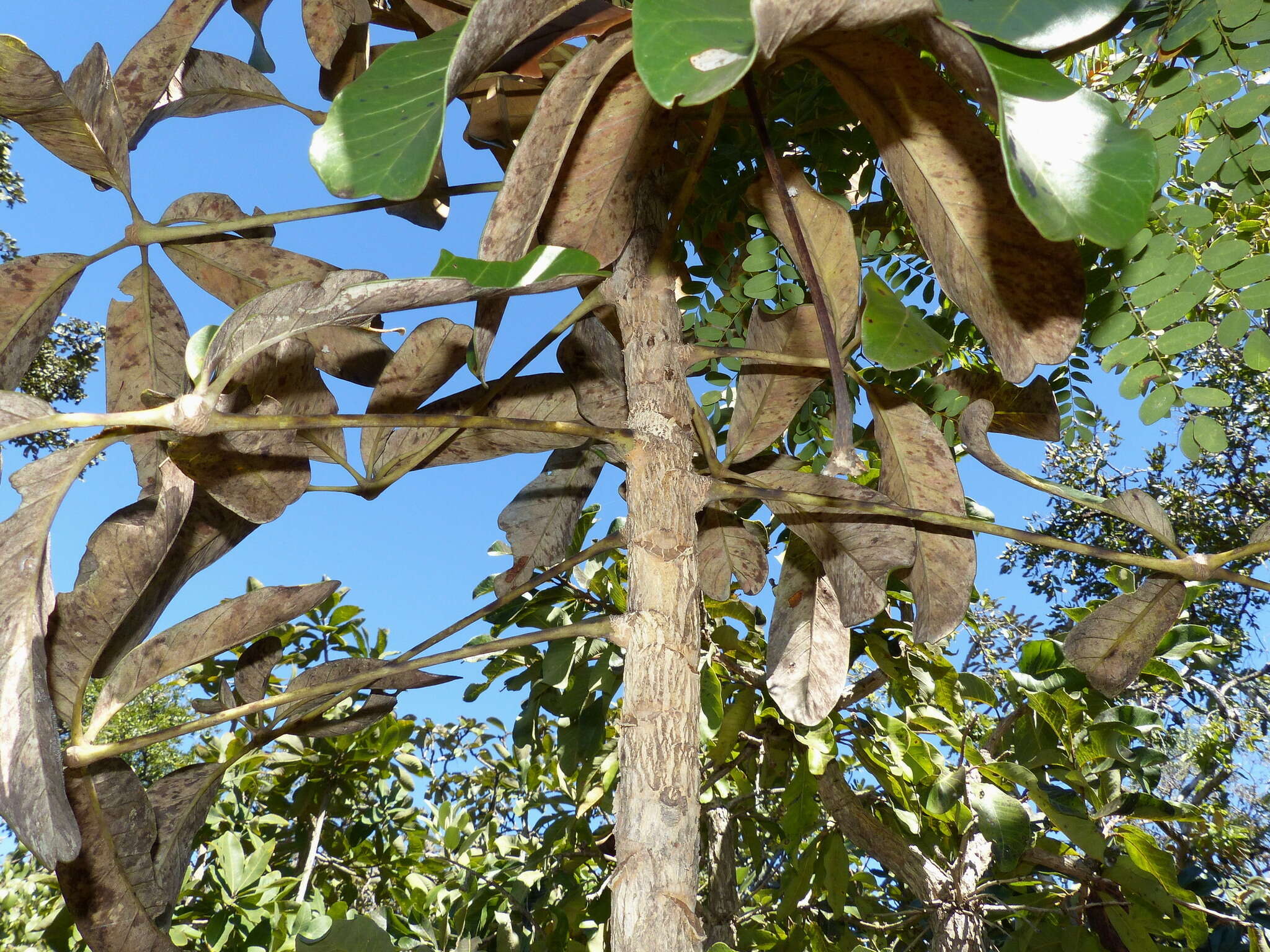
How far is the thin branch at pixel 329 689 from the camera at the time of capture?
1.67ft

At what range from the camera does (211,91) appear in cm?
73

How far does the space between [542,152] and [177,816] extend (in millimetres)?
532

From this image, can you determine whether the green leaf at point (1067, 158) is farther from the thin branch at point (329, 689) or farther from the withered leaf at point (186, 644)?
the withered leaf at point (186, 644)

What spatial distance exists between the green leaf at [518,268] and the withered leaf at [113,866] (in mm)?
397

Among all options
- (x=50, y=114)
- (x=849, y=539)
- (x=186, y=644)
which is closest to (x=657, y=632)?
(x=849, y=539)

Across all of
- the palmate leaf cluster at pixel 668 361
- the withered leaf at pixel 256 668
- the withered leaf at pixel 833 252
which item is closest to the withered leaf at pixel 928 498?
the palmate leaf cluster at pixel 668 361

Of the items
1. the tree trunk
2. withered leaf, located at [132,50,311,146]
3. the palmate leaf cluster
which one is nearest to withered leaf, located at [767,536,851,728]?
the palmate leaf cluster

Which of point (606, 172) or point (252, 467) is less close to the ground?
point (606, 172)

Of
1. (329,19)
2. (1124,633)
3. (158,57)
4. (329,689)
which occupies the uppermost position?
(329,19)

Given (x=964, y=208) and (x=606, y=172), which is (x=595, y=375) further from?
(x=964, y=208)

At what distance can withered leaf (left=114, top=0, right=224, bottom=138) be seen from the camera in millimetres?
643

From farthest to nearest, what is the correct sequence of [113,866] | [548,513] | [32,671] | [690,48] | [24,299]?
[548,513] < [24,299] < [113,866] < [32,671] < [690,48]

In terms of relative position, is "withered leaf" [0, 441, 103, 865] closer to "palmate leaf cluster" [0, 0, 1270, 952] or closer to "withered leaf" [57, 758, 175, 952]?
"palmate leaf cluster" [0, 0, 1270, 952]

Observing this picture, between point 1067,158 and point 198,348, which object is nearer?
point 1067,158
